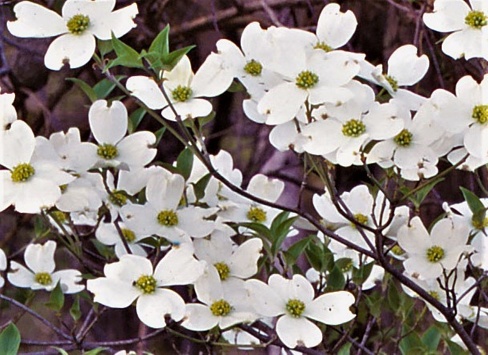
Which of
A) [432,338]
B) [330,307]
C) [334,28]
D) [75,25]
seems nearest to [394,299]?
[432,338]

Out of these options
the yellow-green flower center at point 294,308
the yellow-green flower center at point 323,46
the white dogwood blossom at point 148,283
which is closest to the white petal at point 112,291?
the white dogwood blossom at point 148,283

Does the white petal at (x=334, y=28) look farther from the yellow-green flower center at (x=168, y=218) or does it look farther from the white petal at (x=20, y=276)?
the white petal at (x=20, y=276)

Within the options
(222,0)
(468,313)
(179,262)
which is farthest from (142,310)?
(222,0)

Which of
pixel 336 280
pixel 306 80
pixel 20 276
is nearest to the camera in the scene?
pixel 306 80

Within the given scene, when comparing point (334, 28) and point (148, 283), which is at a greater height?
point (334, 28)

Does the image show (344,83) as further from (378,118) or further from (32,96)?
(32,96)

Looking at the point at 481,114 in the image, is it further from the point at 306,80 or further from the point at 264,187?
the point at 264,187

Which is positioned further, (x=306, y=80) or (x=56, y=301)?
(x=56, y=301)
